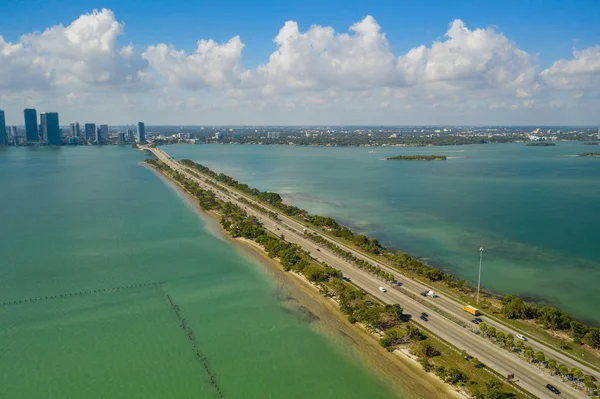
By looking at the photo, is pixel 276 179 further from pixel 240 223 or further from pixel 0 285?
pixel 0 285

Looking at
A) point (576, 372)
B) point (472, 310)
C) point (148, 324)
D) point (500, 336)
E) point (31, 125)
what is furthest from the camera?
point (31, 125)

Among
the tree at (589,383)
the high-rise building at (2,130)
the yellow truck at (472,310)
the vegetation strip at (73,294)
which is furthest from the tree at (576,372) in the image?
the high-rise building at (2,130)

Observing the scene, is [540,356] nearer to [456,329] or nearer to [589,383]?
[589,383]

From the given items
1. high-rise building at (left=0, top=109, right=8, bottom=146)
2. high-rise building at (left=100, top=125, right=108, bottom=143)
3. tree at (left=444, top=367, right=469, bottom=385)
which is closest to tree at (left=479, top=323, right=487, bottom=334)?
tree at (left=444, top=367, right=469, bottom=385)

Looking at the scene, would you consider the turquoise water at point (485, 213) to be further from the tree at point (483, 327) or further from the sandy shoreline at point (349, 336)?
the sandy shoreline at point (349, 336)

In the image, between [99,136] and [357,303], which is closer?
[357,303]

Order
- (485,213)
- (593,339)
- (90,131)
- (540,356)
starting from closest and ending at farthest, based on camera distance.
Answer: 1. (540,356)
2. (593,339)
3. (485,213)
4. (90,131)

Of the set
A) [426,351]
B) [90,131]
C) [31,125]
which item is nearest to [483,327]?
[426,351]
